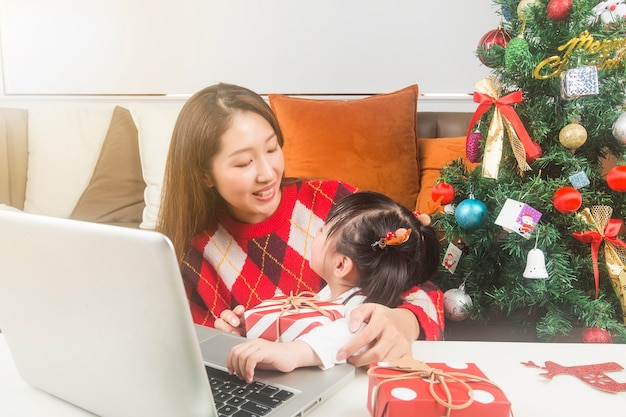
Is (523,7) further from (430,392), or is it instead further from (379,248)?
(430,392)

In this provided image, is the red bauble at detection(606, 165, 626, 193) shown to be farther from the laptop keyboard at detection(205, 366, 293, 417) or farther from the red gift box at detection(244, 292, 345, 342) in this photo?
the laptop keyboard at detection(205, 366, 293, 417)

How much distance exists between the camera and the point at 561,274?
1202mm

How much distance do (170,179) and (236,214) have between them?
0.17 m

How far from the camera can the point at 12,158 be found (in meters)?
2.21

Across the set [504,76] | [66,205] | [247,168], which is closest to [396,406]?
[247,168]

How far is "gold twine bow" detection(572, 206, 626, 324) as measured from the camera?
1203 millimetres

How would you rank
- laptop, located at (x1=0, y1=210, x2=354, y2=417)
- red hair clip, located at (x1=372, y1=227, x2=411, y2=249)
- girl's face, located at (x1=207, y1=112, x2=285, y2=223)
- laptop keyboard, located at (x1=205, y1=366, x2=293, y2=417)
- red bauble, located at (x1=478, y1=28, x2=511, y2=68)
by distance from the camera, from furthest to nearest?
red bauble, located at (x1=478, y1=28, x2=511, y2=68)
girl's face, located at (x1=207, y1=112, x2=285, y2=223)
red hair clip, located at (x1=372, y1=227, x2=411, y2=249)
laptop keyboard, located at (x1=205, y1=366, x2=293, y2=417)
laptop, located at (x1=0, y1=210, x2=354, y2=417)

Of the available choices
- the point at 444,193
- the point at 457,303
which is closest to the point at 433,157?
the point at 444,193

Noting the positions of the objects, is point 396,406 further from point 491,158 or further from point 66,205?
point 66,205

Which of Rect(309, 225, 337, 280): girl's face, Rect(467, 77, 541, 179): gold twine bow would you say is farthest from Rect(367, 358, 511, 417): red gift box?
Rect(467, 77, 541, 179): gold twine bow

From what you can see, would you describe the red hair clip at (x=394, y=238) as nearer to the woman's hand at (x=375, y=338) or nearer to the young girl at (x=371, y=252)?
the young girl at (x=371, y=252)

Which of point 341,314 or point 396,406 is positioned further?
point 341,314

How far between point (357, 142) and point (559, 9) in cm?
80

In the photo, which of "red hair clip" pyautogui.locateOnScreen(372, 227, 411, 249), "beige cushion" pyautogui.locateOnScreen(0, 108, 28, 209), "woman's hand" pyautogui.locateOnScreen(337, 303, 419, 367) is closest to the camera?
"woman's hand" pyautogui.locateOnScreen(337, 303, 419, 367)
